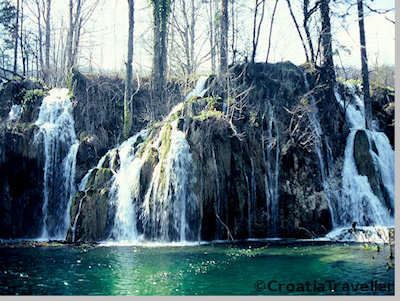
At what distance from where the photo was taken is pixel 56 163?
17219mm

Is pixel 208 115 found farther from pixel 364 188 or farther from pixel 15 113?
pixel 15 113

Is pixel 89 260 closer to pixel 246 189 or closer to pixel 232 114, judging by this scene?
pixel 246 189

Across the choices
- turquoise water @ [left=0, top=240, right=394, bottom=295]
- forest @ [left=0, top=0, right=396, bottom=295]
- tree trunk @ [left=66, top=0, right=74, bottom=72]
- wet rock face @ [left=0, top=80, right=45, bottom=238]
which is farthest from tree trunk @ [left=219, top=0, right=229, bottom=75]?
tree trunk @ [left=66, top=0, right=74, bottom=72]

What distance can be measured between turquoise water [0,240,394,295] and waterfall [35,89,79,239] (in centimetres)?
360

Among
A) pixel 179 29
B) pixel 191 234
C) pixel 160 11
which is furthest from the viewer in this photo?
pixel 179 29

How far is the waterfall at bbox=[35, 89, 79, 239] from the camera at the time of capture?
16422 millimetres

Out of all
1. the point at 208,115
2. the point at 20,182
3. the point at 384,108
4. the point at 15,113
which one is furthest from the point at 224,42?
the point at 20,182

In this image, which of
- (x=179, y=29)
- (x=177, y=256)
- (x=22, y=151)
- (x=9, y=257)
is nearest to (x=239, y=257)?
(x=177, y=256)

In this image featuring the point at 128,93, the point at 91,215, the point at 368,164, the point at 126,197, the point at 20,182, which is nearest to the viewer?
the point at 91,215

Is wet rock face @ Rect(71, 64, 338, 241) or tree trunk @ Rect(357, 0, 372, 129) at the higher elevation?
tree trunk @ Rect(357, 0, 372, 129)

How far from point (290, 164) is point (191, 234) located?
14.4 ft

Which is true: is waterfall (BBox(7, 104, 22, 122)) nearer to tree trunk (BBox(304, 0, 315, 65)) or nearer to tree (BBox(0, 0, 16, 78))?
tree (BBox(0, 0, 16, 78))

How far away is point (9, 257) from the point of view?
11.9 metres

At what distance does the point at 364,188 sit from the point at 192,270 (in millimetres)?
8467
